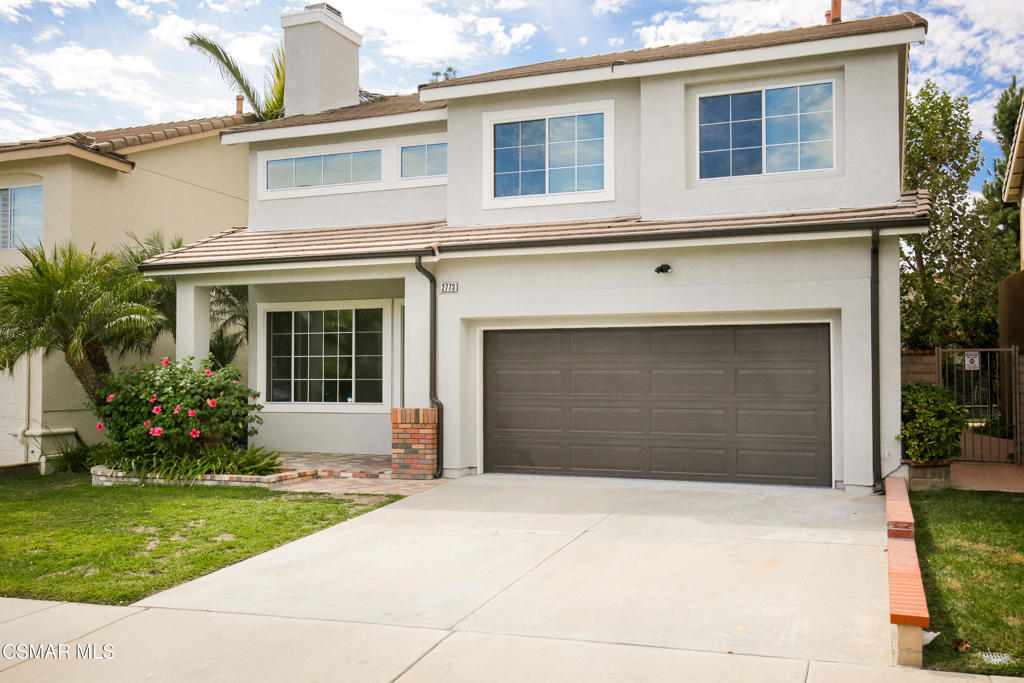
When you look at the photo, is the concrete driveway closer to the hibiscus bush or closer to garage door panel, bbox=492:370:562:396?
garage door panel, bbox=492:370:562:396

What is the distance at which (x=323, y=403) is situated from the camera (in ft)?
48.4

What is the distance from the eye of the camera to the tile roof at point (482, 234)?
10.1m

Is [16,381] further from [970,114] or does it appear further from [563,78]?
[970,114]

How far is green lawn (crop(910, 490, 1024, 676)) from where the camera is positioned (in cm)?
484

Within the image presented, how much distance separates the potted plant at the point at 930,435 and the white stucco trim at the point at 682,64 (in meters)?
4.46

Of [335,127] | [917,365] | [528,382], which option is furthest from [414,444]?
[917,365]

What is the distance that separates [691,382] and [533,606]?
6128 mm

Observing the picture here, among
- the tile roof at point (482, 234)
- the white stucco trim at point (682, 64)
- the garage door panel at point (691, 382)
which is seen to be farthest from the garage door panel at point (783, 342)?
the white stucco trim at point (682, 64)

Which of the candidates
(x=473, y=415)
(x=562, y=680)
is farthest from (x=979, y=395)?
(x=562, y=680)

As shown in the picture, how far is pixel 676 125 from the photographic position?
11273mm

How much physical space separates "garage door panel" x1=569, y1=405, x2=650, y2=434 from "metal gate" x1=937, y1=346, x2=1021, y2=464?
4.16m

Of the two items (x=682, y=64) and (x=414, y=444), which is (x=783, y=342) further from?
(x=414, y=444)

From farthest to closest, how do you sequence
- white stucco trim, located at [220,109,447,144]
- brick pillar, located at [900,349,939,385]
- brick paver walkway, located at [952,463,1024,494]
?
1. brick pillar, located at [900,349,939,385]
2. white stucco trim, located at [220,109,447,144]
3. brick paver walkway, located at [952,463,1024,494]

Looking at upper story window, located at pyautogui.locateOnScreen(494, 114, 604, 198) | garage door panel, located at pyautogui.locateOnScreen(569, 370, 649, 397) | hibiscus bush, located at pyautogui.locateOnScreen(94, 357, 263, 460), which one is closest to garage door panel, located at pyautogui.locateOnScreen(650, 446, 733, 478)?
garage door panel, located at pyautogui.locateOnScreen(569, 370, 649, 397)
